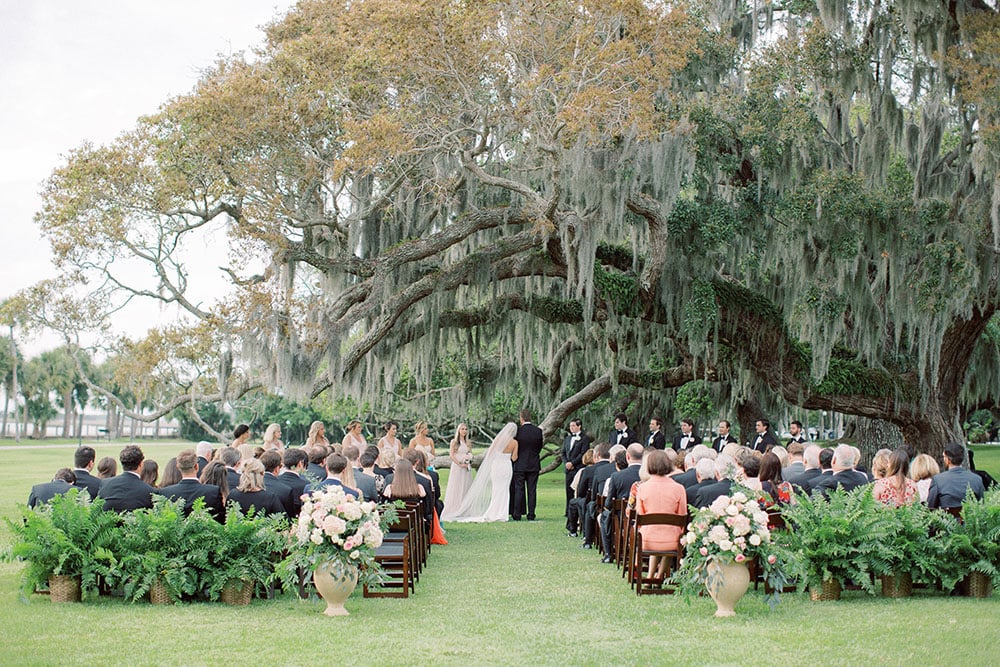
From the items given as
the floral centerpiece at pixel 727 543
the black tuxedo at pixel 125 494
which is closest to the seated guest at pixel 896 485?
the floral centerpiece at pixel 727 543

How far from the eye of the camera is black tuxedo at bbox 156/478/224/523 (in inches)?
321

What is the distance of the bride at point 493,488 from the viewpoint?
50.3 feet

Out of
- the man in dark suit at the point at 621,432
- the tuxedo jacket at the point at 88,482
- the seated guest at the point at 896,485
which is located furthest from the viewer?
the man in dark suit at the point at 621,432

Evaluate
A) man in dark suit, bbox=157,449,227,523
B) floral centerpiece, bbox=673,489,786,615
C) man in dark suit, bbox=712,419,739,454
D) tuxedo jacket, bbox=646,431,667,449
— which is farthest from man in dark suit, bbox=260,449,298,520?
man in dark suit, bbox=712,419,739,454

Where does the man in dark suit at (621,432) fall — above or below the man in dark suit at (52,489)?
above

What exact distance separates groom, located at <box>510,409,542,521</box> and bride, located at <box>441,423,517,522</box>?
0.28 ft

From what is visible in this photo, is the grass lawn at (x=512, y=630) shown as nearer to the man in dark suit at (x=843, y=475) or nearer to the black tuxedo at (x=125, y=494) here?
the black tuxedo at (x=125, y=494)

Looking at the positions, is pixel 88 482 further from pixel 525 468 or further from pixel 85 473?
pixel 525 468

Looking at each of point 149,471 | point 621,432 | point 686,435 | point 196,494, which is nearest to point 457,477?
point 621,432

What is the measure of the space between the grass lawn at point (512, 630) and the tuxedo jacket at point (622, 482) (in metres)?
1.50

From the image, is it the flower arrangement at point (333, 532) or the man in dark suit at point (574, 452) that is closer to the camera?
the flower arrangement at point (333, 532)

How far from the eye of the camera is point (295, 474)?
891cm

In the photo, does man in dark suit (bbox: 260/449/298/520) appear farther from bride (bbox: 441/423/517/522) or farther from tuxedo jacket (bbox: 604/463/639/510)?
bride (bbox: 441/423/517/522)

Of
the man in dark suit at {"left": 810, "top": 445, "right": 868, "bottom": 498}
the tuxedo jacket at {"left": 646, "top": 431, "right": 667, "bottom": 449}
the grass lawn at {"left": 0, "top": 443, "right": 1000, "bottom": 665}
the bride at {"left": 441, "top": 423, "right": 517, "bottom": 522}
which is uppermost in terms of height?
the tuxedo jacket at {"left": 646, "top": 431, "right": 667, "bottom": 449}
